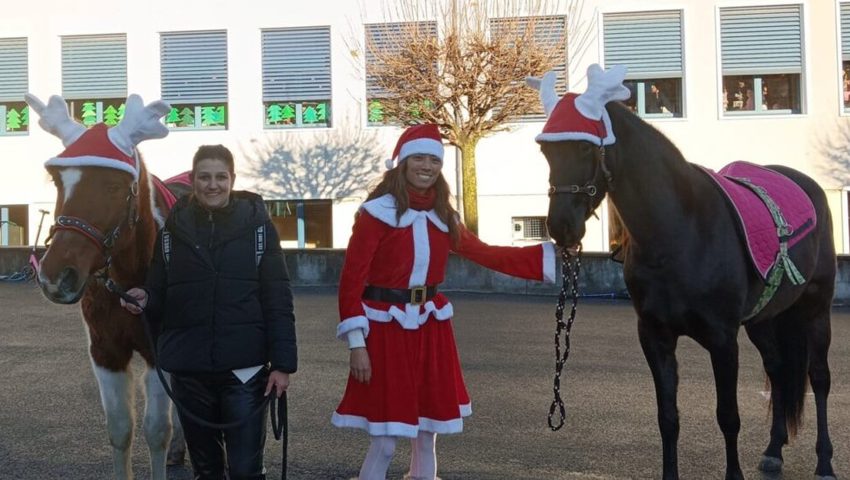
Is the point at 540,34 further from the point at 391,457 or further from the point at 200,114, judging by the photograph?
the point at 391,457

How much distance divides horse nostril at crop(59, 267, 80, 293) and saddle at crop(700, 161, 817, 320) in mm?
3308

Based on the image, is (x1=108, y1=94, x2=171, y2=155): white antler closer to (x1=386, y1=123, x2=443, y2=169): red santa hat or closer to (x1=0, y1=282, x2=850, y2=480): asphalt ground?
(x1=386, y1=123, x2=443, y2=169): red santa hat

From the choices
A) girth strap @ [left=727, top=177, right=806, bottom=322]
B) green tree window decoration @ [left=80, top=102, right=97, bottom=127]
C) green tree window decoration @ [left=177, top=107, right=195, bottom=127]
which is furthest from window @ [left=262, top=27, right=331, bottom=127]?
girth strap @ [left=727, top=177, right=806, bottom=322]

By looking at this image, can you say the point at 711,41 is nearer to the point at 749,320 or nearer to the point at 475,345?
the point at 475,345

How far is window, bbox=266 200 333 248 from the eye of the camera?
21.6 metres

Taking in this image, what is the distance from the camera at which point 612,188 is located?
4285mm

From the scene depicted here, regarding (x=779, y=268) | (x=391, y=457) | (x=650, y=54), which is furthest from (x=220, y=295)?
(x=650, y=54)

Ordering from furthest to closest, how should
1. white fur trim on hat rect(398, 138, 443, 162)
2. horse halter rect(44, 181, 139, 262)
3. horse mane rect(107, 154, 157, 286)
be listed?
1. white fur trim on hat rect(398, 138, 443, 162)
2. horse mane rect(107, 154, 157, 286)
3. horse halter rect(44, 181, 139, 262)

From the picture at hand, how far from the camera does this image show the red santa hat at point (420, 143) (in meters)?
3.97

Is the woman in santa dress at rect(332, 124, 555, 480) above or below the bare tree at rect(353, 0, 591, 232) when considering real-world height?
below

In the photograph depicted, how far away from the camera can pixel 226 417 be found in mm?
3617

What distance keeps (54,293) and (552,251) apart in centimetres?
227

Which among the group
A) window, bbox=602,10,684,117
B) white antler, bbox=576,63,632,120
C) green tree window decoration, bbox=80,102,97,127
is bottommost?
white antler, bbox=576,63,632,120

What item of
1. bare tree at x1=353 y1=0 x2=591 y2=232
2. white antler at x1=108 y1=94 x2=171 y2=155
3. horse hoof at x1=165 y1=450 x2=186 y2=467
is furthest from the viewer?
bare tree at x1=353 y1=0 x2=591 y2=232
